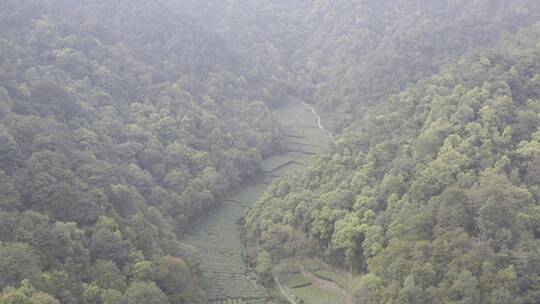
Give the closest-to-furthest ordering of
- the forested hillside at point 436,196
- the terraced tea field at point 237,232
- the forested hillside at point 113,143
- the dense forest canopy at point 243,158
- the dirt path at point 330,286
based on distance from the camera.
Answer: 1. the forested hillside at point 436,196
2. the dense forest canopy at point 243,158
3. the forested hillside at point 113,143
4. the dirt path at point 330,286
5. the terraced tea field at point 237,232

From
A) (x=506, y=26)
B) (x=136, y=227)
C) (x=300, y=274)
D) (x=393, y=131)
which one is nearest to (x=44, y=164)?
(x=136, y=227)

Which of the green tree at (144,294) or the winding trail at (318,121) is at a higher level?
the winding trail at (318,121)

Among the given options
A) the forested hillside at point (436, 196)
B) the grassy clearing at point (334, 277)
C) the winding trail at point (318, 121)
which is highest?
the winding trail at point (318, 121)

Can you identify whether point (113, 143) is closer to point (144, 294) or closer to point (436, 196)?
point (144, 294)

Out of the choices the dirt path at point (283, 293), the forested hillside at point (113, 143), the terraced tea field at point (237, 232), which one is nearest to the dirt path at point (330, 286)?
the dirt path at point (283, 293)

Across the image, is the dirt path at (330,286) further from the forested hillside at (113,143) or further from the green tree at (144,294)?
the green tree at (144,294)

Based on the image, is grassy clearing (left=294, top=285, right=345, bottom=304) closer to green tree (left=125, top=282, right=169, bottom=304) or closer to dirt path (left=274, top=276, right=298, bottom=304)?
dirt path (left=274, top=276, right=298, bottom=304)

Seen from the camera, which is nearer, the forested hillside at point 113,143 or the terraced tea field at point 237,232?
the forested hillside at point 113,143
